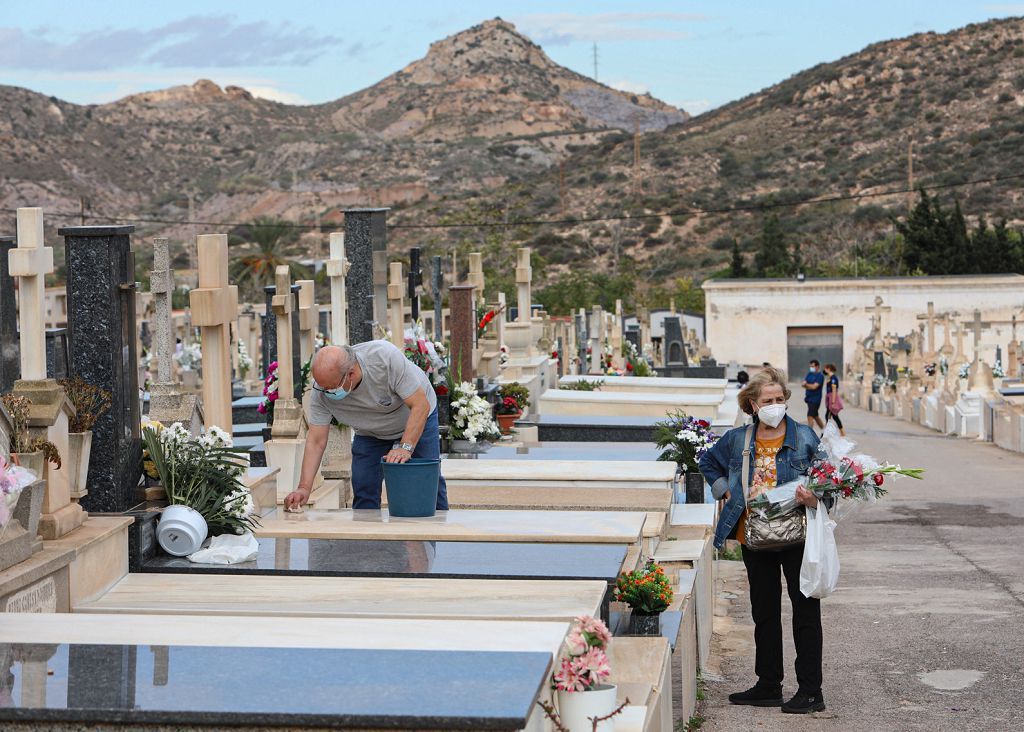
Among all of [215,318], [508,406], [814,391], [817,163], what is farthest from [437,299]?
[817,163]

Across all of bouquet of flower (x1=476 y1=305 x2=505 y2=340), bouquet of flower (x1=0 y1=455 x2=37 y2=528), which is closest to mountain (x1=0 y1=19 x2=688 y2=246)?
bouquet of flower (x1=476 y1=305 x2=505 y2=340)

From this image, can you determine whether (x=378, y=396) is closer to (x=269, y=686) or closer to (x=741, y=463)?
(x=741, y=463)

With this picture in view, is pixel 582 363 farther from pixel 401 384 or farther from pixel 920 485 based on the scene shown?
pixel 401 384

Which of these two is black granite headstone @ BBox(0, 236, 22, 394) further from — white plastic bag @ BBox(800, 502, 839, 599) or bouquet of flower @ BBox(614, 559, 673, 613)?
white plastic bag @ BBox(800, 502, 839, 599)

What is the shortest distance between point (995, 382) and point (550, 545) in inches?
1067

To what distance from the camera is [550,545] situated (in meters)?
6.46

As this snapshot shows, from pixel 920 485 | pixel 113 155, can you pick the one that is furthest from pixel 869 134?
pixel 920 485

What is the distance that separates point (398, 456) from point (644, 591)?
5.53 ft

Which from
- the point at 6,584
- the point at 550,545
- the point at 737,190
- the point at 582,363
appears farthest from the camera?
the point at 737,190

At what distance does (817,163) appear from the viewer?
84.6 metres

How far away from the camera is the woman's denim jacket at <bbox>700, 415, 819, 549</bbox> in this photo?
250 inches

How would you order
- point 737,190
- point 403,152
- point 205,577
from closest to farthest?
point 205,577 → point 737,190 → point 403,152

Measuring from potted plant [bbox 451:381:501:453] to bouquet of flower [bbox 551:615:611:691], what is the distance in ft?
23.9

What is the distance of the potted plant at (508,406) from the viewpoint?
586 inches
